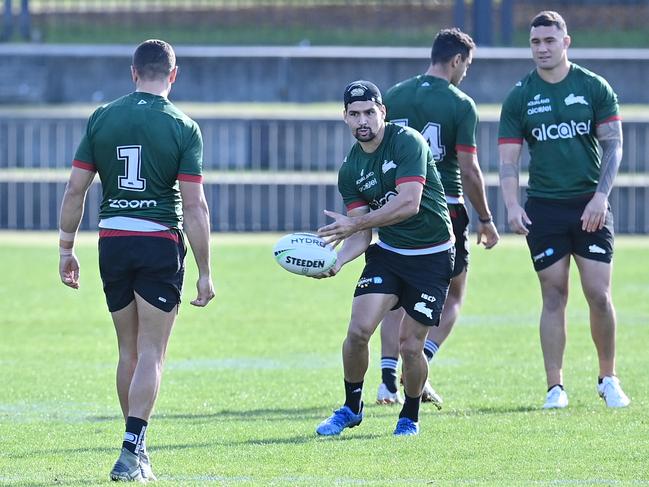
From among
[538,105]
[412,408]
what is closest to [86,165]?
[412,408]

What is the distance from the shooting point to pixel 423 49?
23.3 metres

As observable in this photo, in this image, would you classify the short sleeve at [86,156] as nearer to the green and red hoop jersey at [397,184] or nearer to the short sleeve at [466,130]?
the green and red hoop jersey at [397,184]

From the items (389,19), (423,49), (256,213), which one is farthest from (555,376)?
(389,19)

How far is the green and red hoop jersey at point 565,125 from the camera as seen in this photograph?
29.1 ft

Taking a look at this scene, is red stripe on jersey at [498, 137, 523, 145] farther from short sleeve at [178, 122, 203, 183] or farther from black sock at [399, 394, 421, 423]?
short sleeve at [178, 122, 203, 183]

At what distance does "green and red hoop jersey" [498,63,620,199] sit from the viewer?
8883 millimetres

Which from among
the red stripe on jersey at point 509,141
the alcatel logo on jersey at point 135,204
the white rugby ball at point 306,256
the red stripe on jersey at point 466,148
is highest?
the red stripe on jersey at point 509,141

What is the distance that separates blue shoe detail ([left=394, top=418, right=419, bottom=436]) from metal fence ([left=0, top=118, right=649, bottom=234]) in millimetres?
11535

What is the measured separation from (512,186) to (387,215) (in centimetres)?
161

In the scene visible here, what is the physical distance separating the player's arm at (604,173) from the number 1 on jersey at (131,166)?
312 centimetres

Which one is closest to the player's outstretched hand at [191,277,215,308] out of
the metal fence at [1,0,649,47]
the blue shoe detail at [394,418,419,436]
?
the blue shoe detail at [394,418,419,436]

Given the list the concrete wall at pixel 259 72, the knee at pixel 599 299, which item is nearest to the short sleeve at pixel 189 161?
the knee at pixel 599 299

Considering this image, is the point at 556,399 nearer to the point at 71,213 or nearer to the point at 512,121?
the point at 512,121

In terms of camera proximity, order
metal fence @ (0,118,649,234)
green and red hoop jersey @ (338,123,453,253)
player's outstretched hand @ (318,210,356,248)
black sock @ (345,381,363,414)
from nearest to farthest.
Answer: player's outstretched hand @ (318,210,356,248)
green and red hoop jersey @ (338,123,453,253)
black sock @ (345,381,363,414)
metal fence @ (0,118,649,234)
